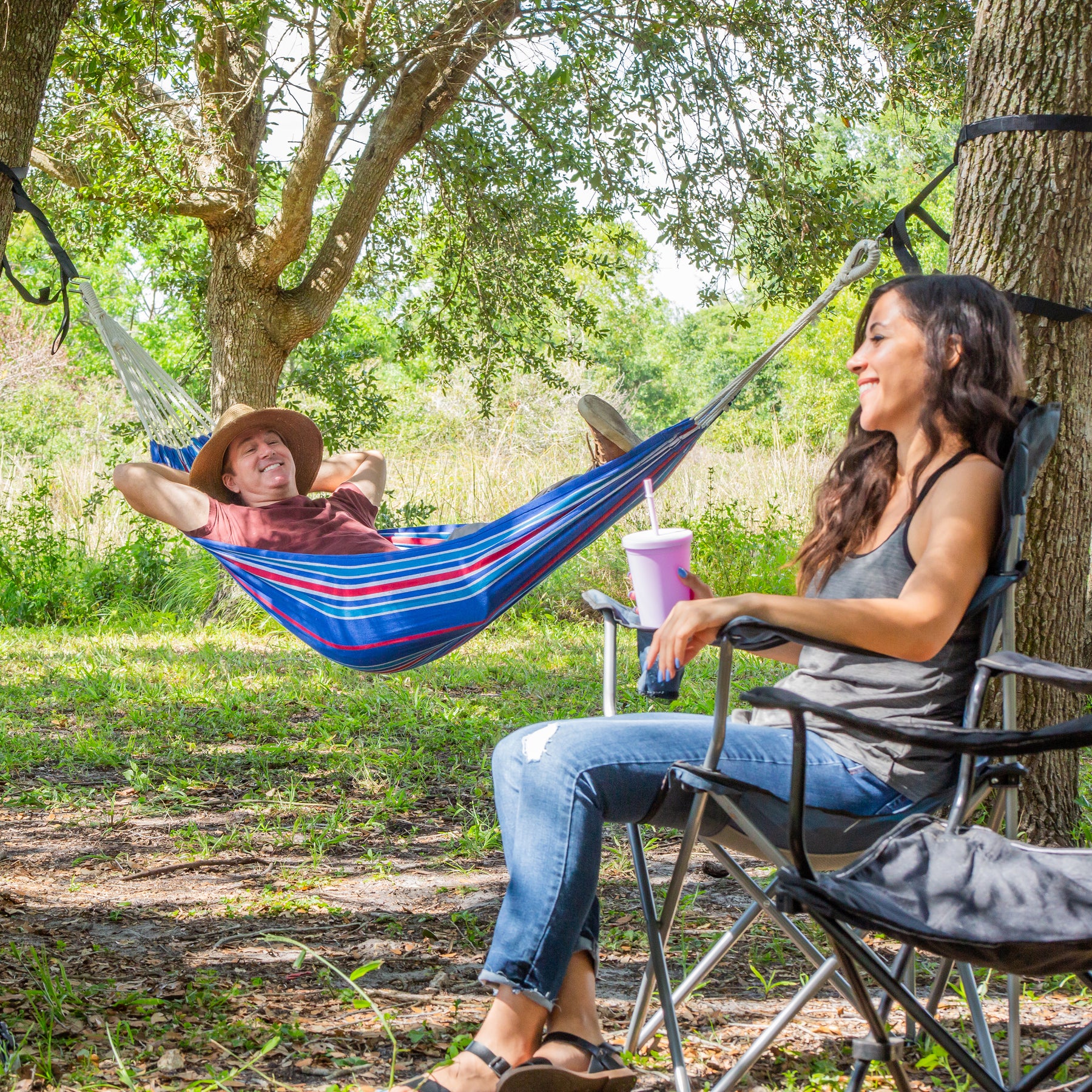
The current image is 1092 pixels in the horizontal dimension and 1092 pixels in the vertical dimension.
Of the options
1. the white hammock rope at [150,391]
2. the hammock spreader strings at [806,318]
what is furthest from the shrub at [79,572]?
the hammock spreader strings at [806,318]

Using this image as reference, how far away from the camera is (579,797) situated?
4.25ft

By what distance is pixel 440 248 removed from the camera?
6.75m

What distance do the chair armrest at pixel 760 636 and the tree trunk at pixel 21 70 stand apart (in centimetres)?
146

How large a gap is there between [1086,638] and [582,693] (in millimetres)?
2025

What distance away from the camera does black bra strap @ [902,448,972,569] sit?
143 cm

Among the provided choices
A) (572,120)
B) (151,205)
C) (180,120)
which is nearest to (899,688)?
(151,205)

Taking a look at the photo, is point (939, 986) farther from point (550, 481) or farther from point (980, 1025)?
point (550, 481)

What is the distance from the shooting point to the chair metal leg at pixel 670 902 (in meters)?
1.25

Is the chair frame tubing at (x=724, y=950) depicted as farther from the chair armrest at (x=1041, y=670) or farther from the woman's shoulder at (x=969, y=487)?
the woman's shoulder at (x=969, y=487)

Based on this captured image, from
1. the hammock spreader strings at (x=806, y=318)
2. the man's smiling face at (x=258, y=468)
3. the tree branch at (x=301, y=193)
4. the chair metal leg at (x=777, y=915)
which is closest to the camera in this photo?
the chair metal leg at (x=777, y=915)

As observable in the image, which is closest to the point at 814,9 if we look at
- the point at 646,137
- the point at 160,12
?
the point at 646,137

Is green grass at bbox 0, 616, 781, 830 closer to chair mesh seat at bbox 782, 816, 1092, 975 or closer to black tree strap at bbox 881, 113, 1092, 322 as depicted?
chair mesh seat at bbox 782, 816, 1092, 975

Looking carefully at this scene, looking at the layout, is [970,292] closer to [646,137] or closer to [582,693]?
[582,693]

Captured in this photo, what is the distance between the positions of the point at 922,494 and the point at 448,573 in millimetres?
1360
